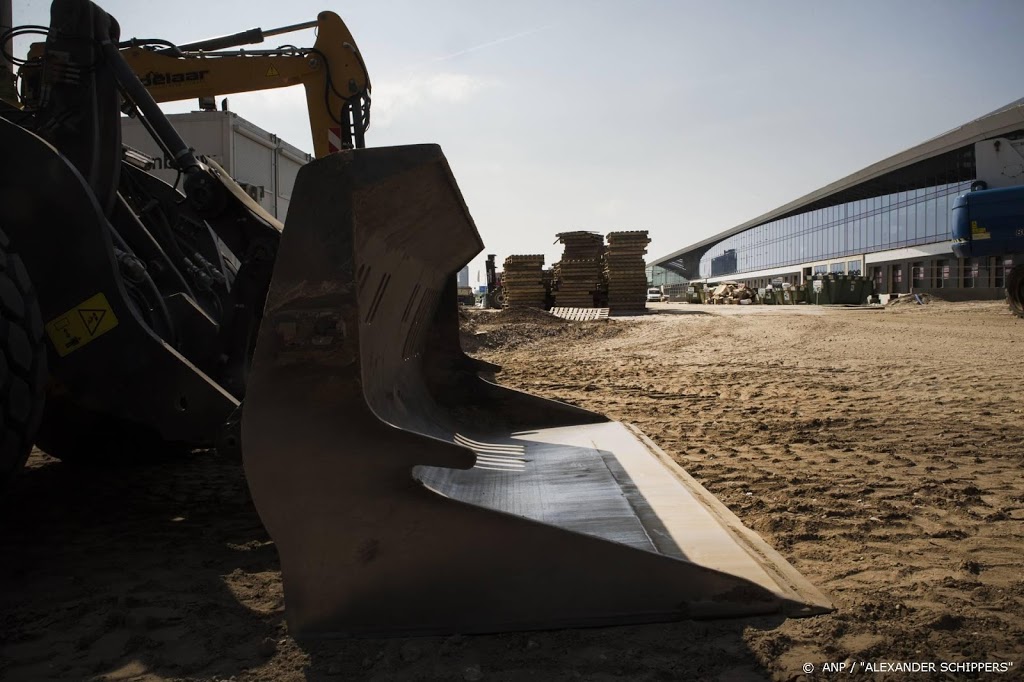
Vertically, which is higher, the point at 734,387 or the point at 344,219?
the point at 344,219

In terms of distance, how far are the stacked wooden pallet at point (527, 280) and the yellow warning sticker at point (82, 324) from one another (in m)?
22.1

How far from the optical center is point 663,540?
2.31m

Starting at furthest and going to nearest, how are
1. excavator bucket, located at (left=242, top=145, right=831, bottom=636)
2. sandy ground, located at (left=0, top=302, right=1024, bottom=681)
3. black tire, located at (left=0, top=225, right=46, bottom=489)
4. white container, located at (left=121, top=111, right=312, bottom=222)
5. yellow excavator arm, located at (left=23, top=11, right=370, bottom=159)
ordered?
white container, located at (left=121, top=111, right=312, bottom=222), yellow excavator arm, located at (left=23, top=11, right=370, bottom=159), black tire, located at (left=0, top=225, right=46, bottom=489), excavator bucket, located at (left=242, top=145, right=831, bottom=636), sandy ground, located at (left=0, top=302, right=1024, bottom=681)

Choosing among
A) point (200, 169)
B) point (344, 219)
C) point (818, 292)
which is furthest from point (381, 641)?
point (818, 292)

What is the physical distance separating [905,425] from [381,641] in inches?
166

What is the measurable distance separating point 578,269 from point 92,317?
21.9 meters

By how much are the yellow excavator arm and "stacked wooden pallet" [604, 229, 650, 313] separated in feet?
53.7

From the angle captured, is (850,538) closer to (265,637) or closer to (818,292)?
(265,637)

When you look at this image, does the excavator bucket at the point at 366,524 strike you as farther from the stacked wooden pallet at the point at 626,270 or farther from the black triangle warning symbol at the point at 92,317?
the stacked wooden pallet at the point at 626,270

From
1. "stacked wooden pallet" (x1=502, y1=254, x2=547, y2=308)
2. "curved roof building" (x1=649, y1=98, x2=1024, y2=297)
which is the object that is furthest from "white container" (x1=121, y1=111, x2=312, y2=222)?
"curved roof building" (x1=649, y1=98, x2=1024, y2=297)

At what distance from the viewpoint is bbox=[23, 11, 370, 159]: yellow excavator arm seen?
8.30m

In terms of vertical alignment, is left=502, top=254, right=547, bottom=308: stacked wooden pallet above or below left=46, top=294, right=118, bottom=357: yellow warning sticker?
above

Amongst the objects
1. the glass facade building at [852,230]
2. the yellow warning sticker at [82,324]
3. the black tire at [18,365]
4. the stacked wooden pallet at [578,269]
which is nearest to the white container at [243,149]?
the yellow warning sticker at [82,324]

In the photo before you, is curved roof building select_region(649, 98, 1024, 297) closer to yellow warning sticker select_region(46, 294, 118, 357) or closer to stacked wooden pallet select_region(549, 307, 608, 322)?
stacked wooden pallet select_region(549, 307, 608, 322)
